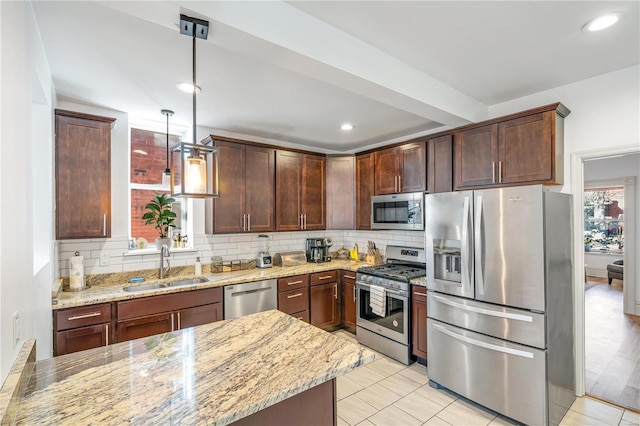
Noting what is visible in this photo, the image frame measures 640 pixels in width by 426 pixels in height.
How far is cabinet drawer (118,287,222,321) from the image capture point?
2.66 meters

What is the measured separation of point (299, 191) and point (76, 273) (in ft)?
8.25

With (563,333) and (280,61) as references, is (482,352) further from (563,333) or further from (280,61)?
(280,61)

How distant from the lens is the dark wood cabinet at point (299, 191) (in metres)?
4.04

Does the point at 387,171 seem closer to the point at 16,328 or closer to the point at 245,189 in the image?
the point at 245,189

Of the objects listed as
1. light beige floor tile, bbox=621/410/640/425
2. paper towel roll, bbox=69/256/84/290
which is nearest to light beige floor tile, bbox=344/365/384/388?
light beige floor tile, bbox=621/410/640/425

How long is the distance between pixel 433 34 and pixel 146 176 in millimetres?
3102

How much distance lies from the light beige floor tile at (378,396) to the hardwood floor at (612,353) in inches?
67.7

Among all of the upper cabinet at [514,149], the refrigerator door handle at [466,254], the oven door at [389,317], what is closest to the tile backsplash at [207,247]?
the oven door at [389,317]

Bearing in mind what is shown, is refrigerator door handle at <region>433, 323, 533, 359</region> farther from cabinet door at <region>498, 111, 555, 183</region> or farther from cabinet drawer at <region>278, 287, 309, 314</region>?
cabinet drawer at <region>278, 287, 309, 314</region>

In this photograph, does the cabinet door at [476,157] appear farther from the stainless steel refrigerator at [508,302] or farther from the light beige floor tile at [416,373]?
the light beige floor tile at [416,373]

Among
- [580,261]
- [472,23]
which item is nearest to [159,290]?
[472,23]

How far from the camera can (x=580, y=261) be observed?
8.91 feet

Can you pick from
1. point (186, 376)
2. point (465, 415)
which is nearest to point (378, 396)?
point (465, 415)

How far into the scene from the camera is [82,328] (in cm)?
249
